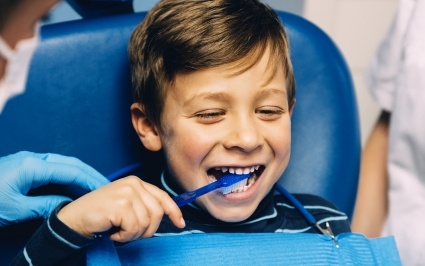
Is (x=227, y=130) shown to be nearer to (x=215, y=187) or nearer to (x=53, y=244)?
(x=215, y=187)

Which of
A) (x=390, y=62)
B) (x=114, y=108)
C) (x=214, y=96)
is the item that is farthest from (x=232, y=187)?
(x=390, y=62)

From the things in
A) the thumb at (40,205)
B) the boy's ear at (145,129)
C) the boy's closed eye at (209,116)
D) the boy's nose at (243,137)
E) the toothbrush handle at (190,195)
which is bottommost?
the thumb at (40,205)

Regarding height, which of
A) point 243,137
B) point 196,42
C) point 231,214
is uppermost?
point 196,42

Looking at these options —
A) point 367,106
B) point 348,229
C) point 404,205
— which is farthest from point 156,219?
point 367,106

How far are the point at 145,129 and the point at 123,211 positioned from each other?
23cm

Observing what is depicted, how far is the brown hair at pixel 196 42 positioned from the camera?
2.88 feet

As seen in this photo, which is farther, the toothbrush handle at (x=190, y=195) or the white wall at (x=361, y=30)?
the white wall at (x=361, y=30)

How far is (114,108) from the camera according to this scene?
103cm

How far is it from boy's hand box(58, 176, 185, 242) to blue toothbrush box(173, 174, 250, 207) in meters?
0.05

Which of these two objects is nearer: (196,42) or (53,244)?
(53,244)

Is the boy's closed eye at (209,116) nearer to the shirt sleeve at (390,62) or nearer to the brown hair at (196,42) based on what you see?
the brown hair at (196,42)

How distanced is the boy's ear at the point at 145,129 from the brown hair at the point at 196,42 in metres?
0.01

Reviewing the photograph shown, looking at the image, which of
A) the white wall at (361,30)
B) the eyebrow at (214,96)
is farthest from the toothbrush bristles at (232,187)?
the white wall at (361,30)

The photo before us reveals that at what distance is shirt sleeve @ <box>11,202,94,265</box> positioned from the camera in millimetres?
767
